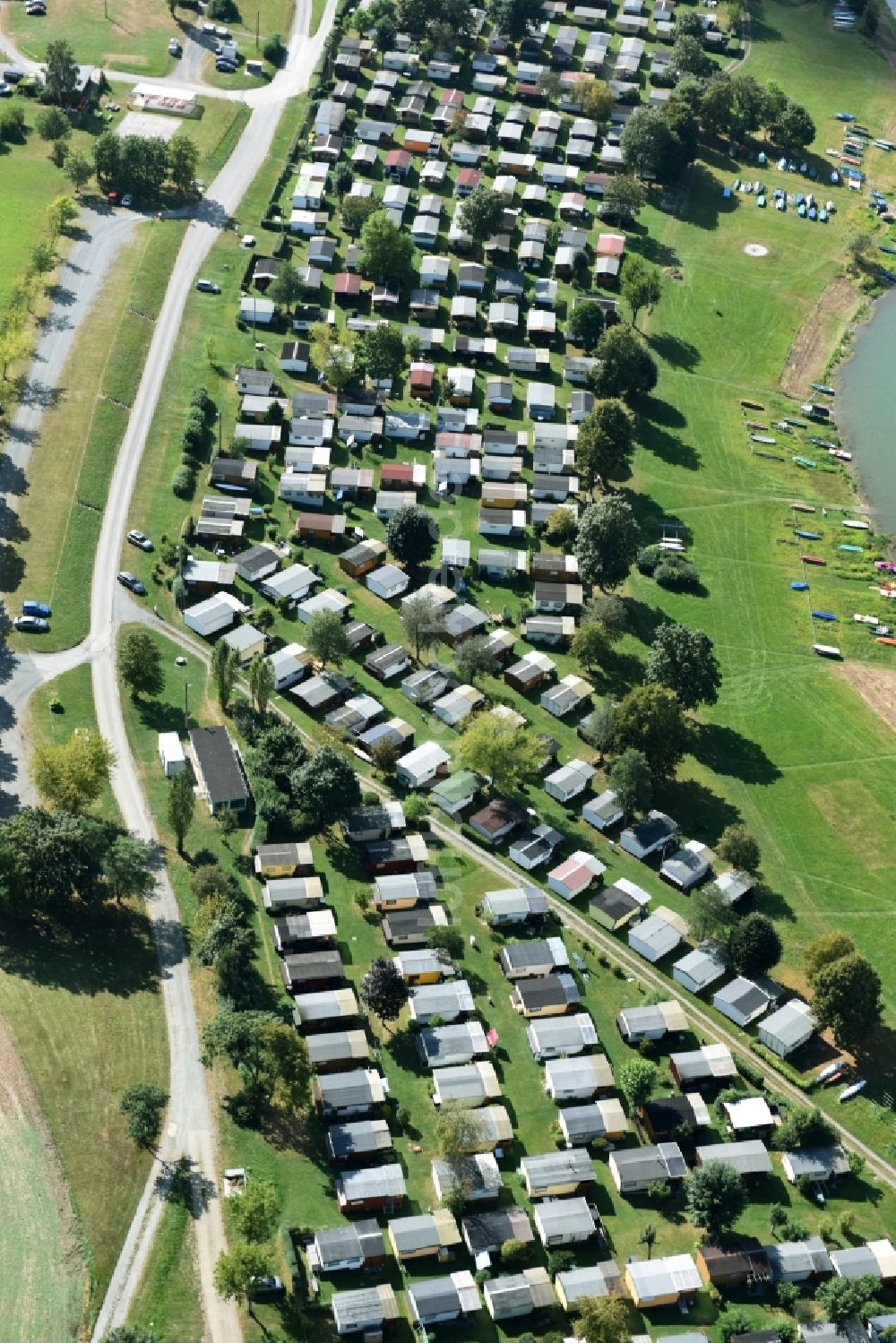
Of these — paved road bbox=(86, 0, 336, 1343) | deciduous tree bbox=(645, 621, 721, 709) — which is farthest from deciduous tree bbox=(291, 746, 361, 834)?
deciduous tree bbox=(645, 621, 721, 709)

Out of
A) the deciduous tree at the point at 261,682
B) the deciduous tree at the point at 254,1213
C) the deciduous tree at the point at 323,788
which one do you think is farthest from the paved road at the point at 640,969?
the deciduous tree at the point at 254,1213

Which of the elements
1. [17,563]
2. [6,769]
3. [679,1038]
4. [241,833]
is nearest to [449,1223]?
[679,1038]

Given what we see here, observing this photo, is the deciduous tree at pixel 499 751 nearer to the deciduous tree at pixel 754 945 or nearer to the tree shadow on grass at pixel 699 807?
the tree shadow on grass at pixel 699 807

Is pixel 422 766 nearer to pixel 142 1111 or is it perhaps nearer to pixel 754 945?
pixel 754 945

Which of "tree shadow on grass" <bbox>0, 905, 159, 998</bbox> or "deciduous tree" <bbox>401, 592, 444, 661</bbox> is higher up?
"deciduous tree" <bbox>401, 592, 444, 661</bbox>

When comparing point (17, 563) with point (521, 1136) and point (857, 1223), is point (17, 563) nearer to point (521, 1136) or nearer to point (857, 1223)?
point (521, 1136)

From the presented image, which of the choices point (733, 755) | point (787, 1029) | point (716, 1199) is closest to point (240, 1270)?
point (716, 1199)

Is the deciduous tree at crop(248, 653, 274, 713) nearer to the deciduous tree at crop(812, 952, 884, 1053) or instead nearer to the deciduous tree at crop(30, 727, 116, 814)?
the deciduous tree at crop(30, 727, 116, 814)
